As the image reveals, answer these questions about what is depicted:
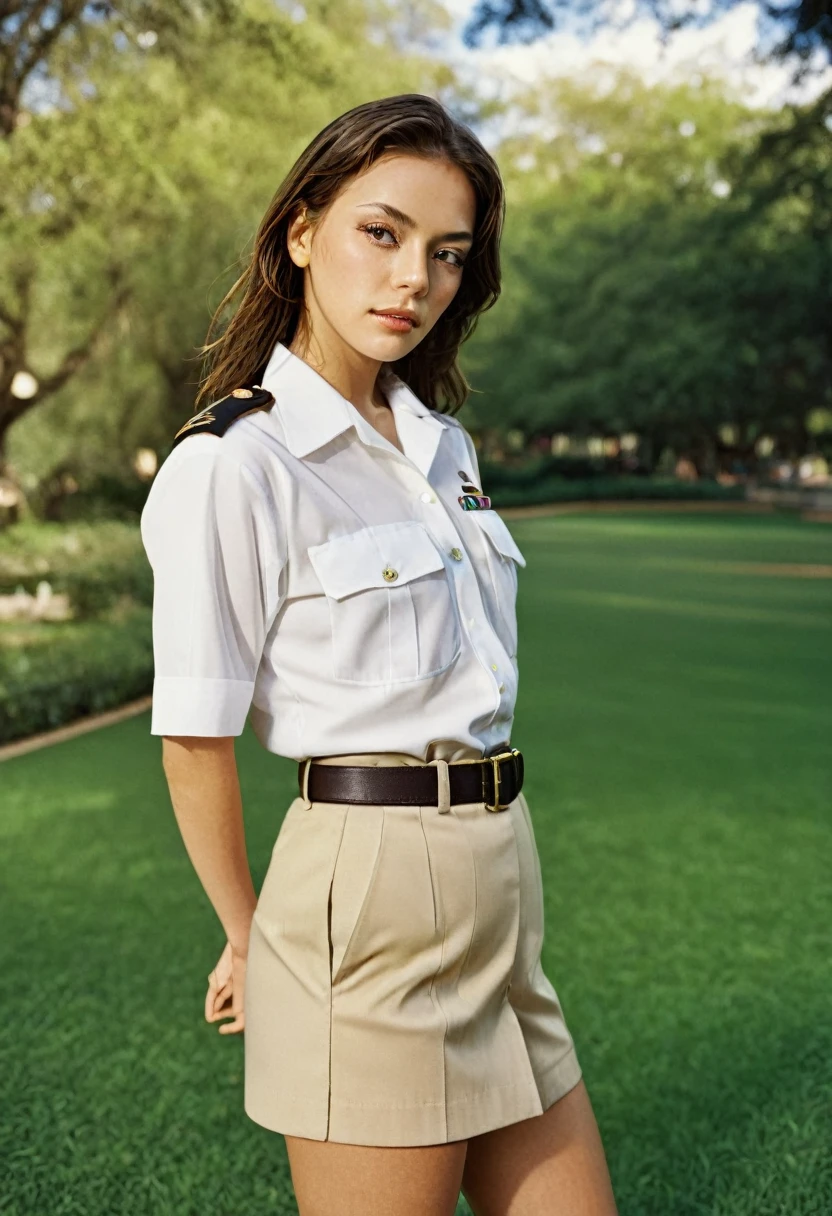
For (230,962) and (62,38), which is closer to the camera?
(230,962)

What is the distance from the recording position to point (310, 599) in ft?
5.63

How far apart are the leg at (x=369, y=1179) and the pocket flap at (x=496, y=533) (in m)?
0.72

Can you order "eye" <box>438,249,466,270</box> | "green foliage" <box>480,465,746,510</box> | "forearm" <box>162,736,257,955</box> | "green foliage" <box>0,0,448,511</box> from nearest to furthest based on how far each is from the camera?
"forearm" <box>162,736,257,955</box>, "eye" <box>438,249,466,270</box>, "green foliage" <box>0,0,448,511</box>, "green foliage" <box>480,465,746,510</box>

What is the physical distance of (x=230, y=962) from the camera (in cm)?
192

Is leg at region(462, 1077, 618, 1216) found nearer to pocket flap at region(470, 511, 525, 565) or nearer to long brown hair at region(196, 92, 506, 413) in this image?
pocket flap at region(470, 511, 525, 565)

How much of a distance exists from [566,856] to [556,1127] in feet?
13.7

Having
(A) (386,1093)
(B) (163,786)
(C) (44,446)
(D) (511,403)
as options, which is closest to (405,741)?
(A) (386,1093)

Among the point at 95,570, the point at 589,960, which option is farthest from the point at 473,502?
the point at 95,570

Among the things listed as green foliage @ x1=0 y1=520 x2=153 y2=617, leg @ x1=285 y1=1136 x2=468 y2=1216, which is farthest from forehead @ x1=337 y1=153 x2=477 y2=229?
green foliage @ x1=0 y1=520 x2=153 y2=617

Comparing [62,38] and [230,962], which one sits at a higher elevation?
[62,38]

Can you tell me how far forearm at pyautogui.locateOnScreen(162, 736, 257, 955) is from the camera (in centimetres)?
175

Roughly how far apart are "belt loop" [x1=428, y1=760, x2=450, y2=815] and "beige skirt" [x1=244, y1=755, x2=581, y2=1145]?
16 millimetres

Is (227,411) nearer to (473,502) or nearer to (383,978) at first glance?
(473,502)

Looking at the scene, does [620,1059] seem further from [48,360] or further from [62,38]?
[48,360]
